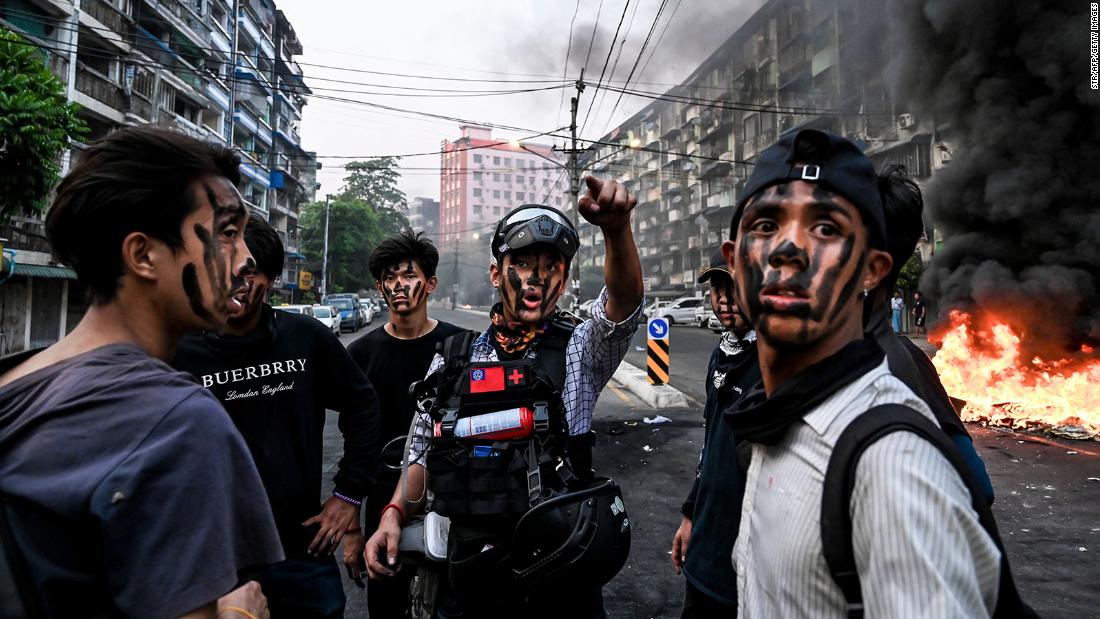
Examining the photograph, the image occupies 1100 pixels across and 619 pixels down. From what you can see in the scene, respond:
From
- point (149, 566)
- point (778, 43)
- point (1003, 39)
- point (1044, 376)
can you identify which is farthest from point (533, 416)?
point (778, 43)

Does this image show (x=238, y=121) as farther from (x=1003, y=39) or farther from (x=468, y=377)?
(x=468, y=377)

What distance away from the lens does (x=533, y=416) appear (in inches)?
82.8

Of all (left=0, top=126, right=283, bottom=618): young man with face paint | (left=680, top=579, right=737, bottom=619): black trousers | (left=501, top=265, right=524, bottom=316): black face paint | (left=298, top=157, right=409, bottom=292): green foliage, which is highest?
(left=298, top=157, right=409, bottom=292): green foliage

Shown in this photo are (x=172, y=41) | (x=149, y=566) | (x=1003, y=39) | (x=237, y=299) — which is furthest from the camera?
(x=172, y=41)

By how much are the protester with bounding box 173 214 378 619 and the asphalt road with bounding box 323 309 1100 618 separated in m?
1.59

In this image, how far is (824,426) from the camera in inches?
46.1

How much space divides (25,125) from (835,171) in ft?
46.3

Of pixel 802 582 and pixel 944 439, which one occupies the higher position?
pixel 944 439

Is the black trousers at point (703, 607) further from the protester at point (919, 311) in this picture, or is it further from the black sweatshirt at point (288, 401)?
the protester at point (919, 311)

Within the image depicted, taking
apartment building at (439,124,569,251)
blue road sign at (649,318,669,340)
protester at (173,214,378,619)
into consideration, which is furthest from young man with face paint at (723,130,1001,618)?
apartment building at (439,124,569,251)

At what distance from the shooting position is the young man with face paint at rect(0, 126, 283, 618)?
3.13 ft

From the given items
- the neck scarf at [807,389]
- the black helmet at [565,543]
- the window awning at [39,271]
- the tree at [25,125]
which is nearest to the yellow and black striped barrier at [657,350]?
the black helmet at [565,543]

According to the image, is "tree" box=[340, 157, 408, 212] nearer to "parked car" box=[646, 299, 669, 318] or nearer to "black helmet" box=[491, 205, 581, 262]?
"parked car" box=[646, 299, 669, 318]

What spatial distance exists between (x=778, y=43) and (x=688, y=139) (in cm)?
1774
